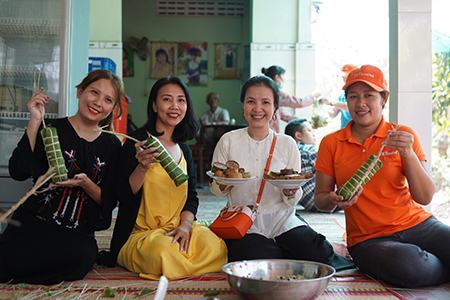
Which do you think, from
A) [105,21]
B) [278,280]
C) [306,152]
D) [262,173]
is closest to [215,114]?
[105,21]

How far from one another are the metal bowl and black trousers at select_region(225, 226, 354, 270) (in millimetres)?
424

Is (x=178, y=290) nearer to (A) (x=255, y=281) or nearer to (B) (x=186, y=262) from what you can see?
(B) (x=186, y=262)

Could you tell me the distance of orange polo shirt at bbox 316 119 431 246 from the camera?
2.47 metres

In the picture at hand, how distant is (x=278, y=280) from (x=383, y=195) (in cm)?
90

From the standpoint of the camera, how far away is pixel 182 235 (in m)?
2.54

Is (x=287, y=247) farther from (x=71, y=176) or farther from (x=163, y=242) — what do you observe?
(x=71, y=176)

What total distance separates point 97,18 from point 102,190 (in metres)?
5.55

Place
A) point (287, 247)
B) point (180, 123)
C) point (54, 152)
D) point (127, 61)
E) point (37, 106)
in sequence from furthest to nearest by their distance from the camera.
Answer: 1. point (127, 61)
2. point (180, 123)
3. point (287, 247)
4. point (37, 106)
5. point (54, 152)

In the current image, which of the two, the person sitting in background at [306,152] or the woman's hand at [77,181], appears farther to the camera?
the person sitting in background at [306,152]

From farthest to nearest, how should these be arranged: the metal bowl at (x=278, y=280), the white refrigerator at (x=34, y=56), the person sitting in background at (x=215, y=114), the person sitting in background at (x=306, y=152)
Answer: the person sitting in background at (x=215, y=114)
the person sitting in background at (x=306, y=152)
the white refrigerator at (x=34, y=56)
the metal bowl at (x=278, y=280)

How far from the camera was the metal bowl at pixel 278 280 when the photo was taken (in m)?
1.77

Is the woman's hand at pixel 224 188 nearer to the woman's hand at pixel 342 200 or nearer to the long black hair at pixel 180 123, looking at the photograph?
the long black hair at pixel 180 123

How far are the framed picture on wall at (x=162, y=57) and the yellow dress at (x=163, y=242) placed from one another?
7173mm

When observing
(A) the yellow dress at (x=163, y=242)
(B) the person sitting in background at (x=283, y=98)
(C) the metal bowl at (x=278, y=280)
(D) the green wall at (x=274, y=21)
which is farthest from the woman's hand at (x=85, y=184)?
(D) the green wall at (x=274, y=21)
